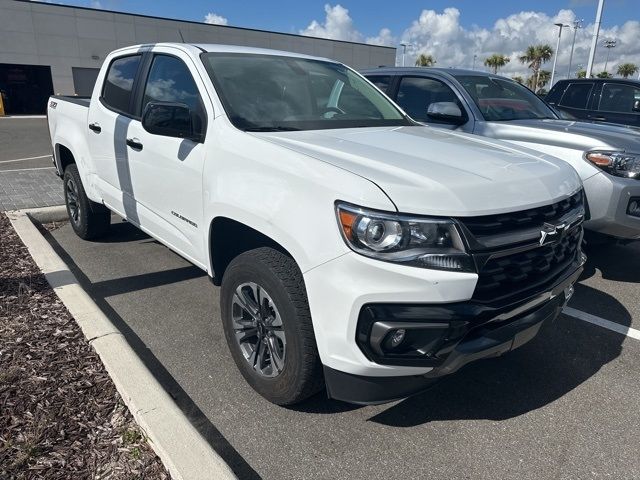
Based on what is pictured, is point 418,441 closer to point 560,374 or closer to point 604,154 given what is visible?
point 560,374

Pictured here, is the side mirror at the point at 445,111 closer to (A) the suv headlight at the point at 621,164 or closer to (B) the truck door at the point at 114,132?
(A) the suv headlight at the point at 621,164

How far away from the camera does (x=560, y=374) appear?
10.3 feet

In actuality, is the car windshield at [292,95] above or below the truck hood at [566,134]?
above

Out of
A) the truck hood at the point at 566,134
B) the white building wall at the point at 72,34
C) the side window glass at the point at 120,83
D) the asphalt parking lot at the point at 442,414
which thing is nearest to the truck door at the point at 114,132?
the side window glass at the point at 120,83

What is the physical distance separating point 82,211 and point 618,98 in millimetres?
Answer: 8514

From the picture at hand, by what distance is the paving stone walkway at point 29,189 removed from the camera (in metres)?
6.67

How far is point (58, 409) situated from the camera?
8.31 feet

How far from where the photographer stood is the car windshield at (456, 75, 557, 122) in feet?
18.0

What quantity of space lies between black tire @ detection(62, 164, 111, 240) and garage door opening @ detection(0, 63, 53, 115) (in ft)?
101

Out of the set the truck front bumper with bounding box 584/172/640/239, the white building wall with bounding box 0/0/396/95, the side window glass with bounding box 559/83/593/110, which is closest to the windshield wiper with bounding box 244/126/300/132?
the truck front bumper with bounding box 584/172/640/239

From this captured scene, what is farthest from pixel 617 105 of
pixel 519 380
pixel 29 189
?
pixel 29 189

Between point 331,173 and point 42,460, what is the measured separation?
1784mm

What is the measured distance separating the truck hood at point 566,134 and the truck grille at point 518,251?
→ 83.2 inches

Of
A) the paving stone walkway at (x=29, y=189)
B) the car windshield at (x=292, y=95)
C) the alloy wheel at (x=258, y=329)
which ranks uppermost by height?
the car windshield at (x=292, y=95)
